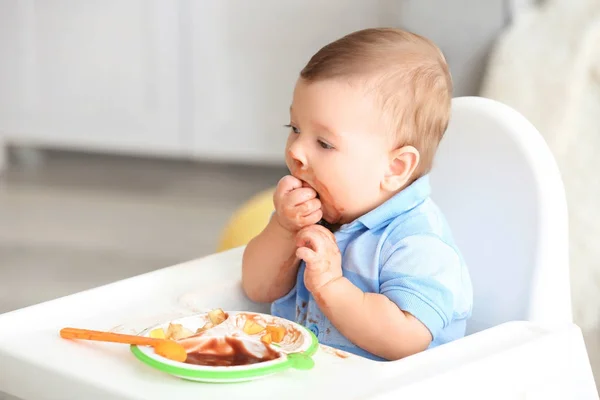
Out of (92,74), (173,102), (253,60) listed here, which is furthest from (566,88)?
(92,74)

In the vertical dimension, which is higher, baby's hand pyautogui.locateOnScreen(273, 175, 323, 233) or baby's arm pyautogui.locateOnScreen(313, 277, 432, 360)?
baby's hand pyautogui.locateOnScreen(273, 175, 323, 233)

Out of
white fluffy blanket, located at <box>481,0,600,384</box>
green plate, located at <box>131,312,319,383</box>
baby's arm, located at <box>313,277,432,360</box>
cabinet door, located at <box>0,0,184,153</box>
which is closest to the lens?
green plate, located at <box>131,312,319,383</box>

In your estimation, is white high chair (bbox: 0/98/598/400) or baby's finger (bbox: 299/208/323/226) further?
baby's finger (bbox: 299/208/323/226)

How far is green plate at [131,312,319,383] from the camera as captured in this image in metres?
0.68

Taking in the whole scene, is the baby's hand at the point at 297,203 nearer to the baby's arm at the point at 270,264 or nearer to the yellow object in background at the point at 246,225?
the baby's arm at the point at 270,264

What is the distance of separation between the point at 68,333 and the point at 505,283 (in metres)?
0.45

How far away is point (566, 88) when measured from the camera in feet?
5.81

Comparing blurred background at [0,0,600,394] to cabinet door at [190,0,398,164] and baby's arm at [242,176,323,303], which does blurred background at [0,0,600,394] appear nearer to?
cabinet door at [190,0,398,164]

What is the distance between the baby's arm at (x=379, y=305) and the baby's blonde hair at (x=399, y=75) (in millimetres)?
125

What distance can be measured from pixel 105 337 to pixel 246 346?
0.37 feet

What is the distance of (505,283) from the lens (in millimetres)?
973

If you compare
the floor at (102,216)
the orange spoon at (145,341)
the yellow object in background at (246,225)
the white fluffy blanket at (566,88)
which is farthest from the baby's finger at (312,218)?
the white fluffy blanket at (566,88)

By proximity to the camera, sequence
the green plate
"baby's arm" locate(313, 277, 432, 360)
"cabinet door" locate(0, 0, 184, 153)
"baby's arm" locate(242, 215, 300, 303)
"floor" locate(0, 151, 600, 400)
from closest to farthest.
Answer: the green plate
"baby's arm" locate(313, 277, 432, 360)
"baby's arm" locate(242, 215, 300, 303)
"floor" locate(0, 151, 600, 400)
"cabinet door" locate(0, 0, 184, 153)

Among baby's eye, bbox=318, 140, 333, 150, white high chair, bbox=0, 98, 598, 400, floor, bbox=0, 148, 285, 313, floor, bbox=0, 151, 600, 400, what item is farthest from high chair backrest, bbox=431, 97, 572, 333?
floor, bbox=0, 148, 285, 313
